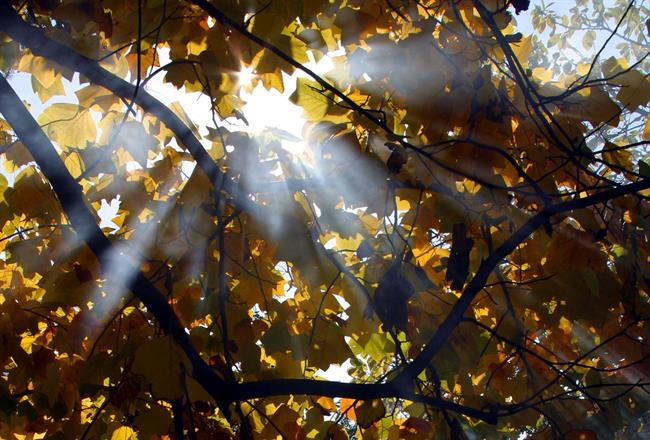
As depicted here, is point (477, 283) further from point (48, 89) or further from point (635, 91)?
point (48, 89)

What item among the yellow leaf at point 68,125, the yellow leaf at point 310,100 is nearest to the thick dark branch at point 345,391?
the yellow leaf at point 310,100

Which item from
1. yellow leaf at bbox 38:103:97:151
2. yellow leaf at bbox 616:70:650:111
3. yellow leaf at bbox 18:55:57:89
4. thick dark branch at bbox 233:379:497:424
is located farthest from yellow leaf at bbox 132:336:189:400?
yellow leaf at bbox 616:70:650:111

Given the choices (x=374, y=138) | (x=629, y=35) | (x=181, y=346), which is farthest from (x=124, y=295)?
(x=629, y=35)

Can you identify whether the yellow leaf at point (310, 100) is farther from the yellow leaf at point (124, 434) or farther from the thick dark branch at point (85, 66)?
the yellow leaf at point (124, 434)

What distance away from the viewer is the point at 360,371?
150 inches

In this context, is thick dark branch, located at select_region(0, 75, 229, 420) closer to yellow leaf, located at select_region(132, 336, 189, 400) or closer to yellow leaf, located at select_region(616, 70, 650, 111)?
yellow leaf, located at select_region(132, 336, 189, 400)

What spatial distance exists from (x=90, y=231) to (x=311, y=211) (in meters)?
0.72

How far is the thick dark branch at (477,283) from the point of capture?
1.53 meters

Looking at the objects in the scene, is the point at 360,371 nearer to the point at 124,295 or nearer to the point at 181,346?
the point at 124,295

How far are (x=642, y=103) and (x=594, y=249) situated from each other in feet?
1.71

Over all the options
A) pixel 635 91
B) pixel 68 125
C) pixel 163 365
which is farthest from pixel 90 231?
pixel 635 91

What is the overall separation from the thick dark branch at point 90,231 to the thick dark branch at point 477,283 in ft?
1.73

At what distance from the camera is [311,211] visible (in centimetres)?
217

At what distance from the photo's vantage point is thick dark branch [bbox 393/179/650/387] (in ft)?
5.01
